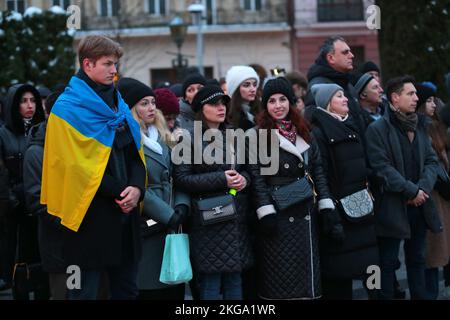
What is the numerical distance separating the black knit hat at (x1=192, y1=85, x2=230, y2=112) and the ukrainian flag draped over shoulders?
1224 millimetres

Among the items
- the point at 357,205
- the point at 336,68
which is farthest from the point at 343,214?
the point at 336,68

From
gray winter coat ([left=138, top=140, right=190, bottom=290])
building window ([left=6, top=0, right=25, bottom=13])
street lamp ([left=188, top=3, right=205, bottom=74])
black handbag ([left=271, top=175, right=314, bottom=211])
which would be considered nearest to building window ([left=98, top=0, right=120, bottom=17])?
building window ([left=6, top=0, right=25, bottom=13])

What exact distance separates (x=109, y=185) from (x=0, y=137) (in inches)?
98.2

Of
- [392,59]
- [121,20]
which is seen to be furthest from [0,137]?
[121,20]

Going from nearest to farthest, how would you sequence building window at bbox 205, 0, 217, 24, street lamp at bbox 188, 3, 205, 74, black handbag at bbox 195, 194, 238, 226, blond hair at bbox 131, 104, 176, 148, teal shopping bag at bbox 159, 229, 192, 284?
teal shopping bag at bbox 159, 229, 192, 284, black handbag at bbox 195, 194, 238, 226, blond hair at bbox 131, 104, 176, 148, street lamp at bbox 188, 3, 205, 74, building window at bbox 205, 0, 217, 24

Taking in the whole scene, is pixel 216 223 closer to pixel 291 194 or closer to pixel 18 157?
pixel 291 194

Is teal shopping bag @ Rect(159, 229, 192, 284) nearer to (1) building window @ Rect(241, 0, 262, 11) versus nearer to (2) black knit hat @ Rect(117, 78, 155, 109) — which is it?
(2) black knit hat @ Rect(117, 78, 155, 109)

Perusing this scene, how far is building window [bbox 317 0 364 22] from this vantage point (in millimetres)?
30875

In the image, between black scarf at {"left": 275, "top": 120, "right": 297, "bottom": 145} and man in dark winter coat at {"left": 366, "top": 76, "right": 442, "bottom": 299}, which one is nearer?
black scarf at {"left": 275, "top": 120, "right": 297, "bottom": 145}

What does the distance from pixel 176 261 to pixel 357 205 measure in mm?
1595

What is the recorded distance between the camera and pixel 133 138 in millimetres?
5398

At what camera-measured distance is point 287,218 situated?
6.22 meters

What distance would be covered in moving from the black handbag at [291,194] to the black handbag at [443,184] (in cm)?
168

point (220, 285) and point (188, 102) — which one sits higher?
point (188, 102)
